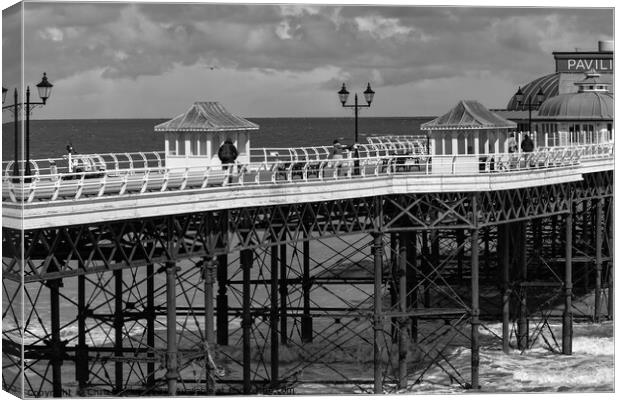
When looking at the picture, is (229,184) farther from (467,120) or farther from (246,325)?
Answer: (467,120)

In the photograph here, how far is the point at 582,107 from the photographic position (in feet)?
252

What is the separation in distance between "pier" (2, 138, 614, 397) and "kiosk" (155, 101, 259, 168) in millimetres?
901

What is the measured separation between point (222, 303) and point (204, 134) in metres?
12.1

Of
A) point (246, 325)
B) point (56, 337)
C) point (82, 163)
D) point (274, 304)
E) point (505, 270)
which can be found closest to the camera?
point (56, 337)

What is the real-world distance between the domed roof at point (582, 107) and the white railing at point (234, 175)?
13.3 metres

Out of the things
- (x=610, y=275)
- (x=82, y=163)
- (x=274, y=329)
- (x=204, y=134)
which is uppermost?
(x=204, y=134)

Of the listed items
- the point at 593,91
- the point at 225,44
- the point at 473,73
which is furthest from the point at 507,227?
the point at 225,44

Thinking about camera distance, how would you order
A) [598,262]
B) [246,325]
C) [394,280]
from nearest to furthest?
[246,325]
[394,280]
[598,262]

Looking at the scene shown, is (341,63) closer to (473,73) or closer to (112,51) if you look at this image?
(112,51)

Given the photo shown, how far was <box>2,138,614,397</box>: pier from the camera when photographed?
40.0 meters

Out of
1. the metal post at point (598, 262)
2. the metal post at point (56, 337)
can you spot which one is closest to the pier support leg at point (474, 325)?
the metal post at point (56, 337)

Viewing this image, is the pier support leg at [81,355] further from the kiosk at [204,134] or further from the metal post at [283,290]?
the metal post at [283,290]

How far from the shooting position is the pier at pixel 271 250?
4003 cm

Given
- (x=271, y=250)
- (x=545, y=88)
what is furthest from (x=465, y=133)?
(x=545, y=88)
